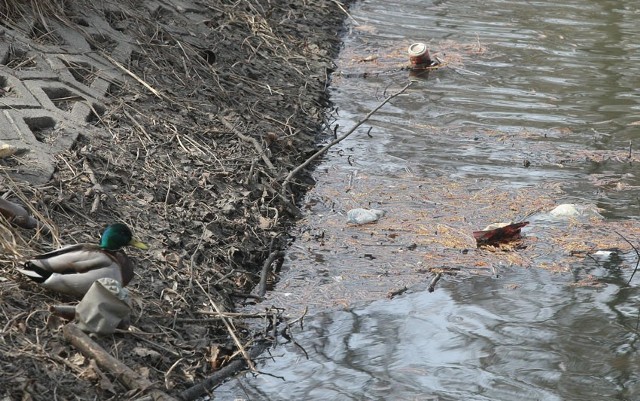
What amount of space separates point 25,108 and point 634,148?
4762 mm

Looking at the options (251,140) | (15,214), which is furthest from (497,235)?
(15,214)

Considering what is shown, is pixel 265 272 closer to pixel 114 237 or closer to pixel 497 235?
pixel 114 237

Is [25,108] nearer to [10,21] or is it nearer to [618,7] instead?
[10,21]

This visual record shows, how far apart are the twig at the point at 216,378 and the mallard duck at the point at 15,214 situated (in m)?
1.19

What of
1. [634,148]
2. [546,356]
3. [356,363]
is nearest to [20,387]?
[356,363]

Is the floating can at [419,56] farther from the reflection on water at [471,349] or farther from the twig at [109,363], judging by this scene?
the twig at [109,363]

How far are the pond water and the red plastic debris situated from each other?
12 centimetres

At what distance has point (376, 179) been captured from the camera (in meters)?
7.66

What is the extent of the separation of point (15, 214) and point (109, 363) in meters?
1.05

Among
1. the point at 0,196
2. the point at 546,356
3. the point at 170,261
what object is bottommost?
the point at 546,356

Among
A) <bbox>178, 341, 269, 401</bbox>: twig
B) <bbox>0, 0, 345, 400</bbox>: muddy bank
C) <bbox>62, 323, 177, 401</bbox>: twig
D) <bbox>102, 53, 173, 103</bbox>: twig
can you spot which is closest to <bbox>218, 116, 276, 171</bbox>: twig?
<bbox>0, 0, 345, 400</bbox>: muddy bank

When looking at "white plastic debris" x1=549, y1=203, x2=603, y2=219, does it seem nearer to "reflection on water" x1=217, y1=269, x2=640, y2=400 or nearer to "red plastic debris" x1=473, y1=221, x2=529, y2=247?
"red plastic debris" x1=473, y1=221, x2=529, y2=247

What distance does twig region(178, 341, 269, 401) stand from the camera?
4.61 m

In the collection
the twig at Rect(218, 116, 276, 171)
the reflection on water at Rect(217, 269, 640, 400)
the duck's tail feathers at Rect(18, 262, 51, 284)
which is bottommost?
the reflection on water at Rect(217, 269, 640, 400)
